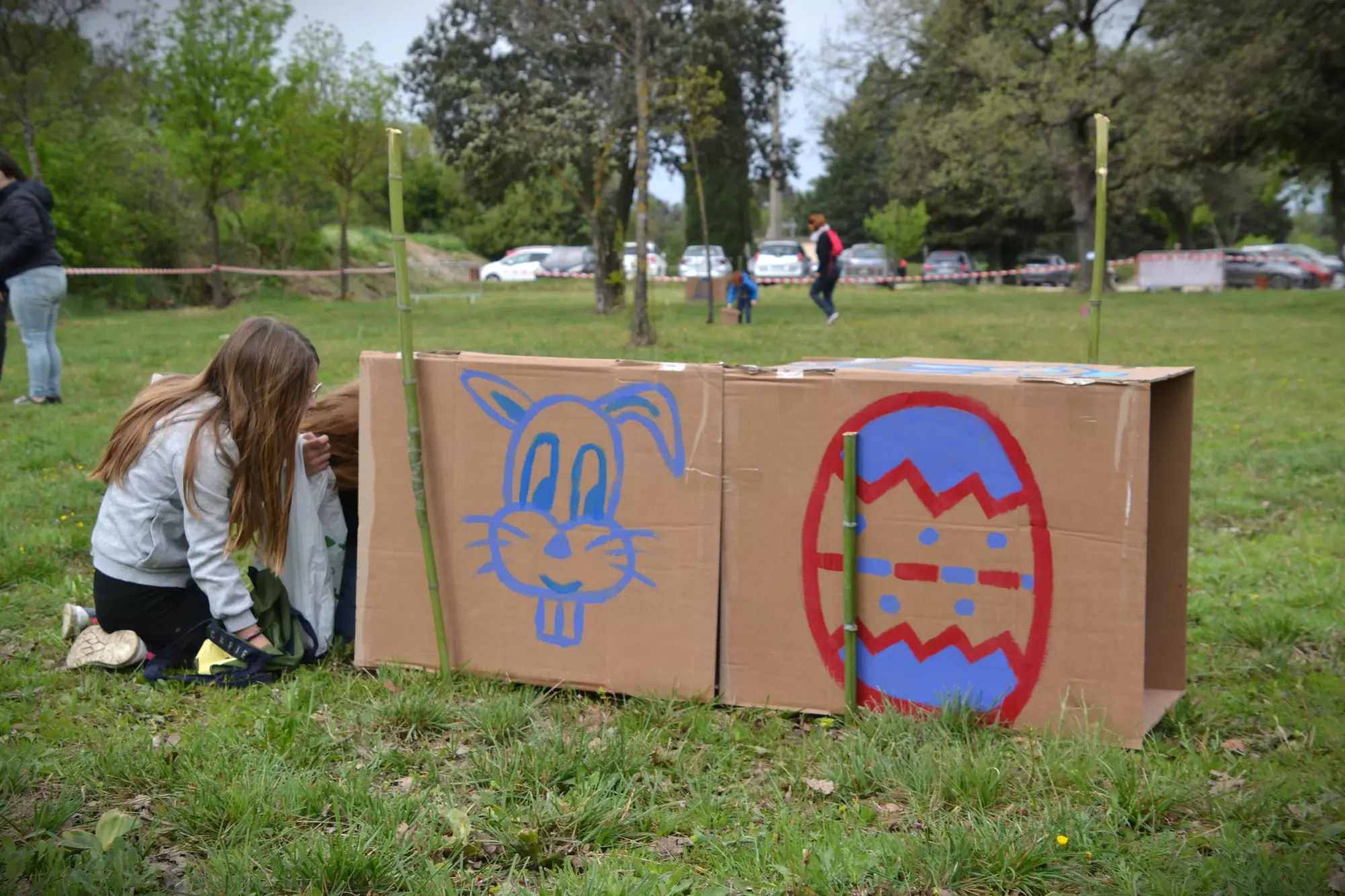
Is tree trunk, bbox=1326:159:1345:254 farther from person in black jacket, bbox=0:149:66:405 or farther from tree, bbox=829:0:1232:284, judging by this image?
person in black jacket, bbox=0:149:66:405

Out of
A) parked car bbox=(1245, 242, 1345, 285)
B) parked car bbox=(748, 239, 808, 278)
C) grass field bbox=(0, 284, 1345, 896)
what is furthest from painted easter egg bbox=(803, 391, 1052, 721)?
parked car bbox=(1245, 242, 1345, 285)

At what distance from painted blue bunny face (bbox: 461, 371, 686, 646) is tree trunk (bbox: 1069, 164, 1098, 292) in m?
27.0

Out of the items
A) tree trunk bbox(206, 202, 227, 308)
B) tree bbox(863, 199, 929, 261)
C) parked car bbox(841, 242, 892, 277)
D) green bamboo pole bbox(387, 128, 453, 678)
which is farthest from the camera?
tree bbox(863, 199, 929, 261)

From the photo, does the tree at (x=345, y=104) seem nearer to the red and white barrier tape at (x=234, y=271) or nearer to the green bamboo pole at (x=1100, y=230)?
the red and white barrier tape at (x=234, y=271)

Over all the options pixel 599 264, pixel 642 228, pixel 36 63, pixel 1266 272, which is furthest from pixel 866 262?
pixel 642 228

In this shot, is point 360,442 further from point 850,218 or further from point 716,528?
point 850,218

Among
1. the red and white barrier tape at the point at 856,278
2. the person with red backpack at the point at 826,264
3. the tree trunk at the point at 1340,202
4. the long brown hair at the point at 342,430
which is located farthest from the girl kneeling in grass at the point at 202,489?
the tree trunk at the point at 1340,202

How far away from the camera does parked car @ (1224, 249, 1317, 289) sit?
3153 cm

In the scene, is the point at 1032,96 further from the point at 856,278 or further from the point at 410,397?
the point at 410,397

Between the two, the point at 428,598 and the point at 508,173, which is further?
the point at 508,173

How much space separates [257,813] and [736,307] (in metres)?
17.4

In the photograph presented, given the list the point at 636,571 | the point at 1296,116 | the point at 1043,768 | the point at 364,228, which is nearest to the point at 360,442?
the point at 636,571

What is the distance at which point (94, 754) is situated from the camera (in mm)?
3008

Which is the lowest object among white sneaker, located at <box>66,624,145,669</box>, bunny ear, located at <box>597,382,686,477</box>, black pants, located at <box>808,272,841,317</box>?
white sneaker, located at <box>66,624,145,669</box>
